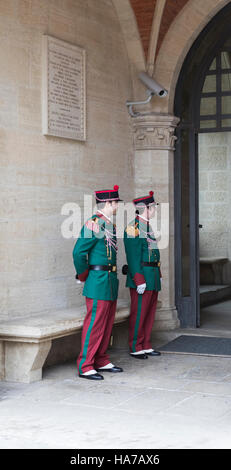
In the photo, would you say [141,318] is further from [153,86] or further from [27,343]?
[153,86]

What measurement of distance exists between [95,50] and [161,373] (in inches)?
128

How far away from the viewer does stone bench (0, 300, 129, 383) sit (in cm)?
562

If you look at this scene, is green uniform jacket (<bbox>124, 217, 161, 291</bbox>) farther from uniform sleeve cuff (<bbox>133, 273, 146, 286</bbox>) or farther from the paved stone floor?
the paved stone floor

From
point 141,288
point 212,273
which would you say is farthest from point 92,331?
point 212,273

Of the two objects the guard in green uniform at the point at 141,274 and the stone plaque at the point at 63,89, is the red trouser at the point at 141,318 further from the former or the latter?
the stone plaque at the point at 63,89

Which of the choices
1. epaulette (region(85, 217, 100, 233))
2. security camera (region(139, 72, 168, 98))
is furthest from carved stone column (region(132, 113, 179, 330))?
epaulette (region(85, 217, 100, 233))

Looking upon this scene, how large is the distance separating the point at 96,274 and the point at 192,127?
2.80 meters

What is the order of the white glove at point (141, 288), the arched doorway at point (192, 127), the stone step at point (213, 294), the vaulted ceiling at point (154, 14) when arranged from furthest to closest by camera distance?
the stone step at point (213, 294)
the arched doorway at point (192, 127)
the vaulted ceiling at point (154, 14)
the white glove at point (141, 288)

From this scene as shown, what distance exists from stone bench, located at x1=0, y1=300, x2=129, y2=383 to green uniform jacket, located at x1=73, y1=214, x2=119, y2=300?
0.38 m

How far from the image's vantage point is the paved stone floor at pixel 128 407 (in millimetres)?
4180

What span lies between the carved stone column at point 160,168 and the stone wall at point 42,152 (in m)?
0.38

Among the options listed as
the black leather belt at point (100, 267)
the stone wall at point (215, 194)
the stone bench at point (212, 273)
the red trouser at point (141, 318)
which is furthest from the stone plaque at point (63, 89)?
the stone wall at point (215, 194)

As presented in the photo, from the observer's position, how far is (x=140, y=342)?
22.1ft
